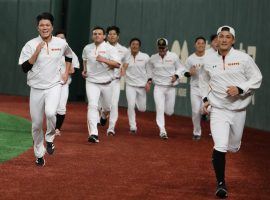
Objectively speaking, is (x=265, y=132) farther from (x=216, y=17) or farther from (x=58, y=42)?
(x=58, y=42)

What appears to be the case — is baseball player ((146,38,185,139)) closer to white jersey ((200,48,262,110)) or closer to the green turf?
the green turf

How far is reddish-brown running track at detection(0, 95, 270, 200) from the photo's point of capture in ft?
30.7

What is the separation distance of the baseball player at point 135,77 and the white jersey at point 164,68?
19.3 inches

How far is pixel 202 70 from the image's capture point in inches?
398

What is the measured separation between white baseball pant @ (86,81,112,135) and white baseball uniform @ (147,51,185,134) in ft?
5.85

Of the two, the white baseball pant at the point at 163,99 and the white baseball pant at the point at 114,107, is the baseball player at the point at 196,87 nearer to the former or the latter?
the white baseball pant at the point at 163,99

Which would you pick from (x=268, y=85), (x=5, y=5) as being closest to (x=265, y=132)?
(x=268, y=85)

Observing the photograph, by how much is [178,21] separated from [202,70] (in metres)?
15.8

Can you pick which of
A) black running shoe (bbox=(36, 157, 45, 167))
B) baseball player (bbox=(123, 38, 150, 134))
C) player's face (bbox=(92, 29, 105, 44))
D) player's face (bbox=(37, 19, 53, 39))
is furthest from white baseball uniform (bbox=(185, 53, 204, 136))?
player's face (bbox=(37, 19, 53, 39))

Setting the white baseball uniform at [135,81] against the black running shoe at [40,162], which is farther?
the white baseball uniform at [135,81]

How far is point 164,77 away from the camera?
17.7 metres

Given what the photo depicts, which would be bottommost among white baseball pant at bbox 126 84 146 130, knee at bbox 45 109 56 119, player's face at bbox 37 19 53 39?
white baseball pant at bbox 126 84 146 130

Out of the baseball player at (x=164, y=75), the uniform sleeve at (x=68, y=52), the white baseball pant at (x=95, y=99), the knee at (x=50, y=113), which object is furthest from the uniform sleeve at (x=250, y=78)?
the baseball player at (x=164, y=75)

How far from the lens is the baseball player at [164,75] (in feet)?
56.9
